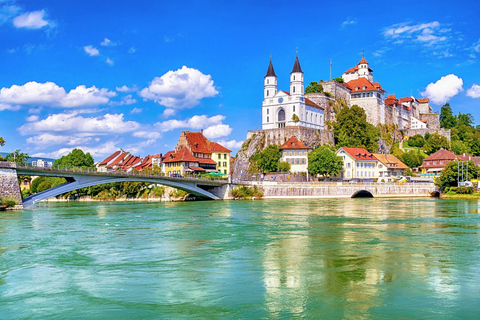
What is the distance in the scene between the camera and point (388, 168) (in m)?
89.7

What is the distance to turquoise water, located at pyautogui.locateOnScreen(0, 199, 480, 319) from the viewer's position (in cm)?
1325

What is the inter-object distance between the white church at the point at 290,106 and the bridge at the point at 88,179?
1033 inches

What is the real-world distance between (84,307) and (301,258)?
375 inches

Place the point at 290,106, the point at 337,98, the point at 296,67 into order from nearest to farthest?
the point at 290,106 → the point at 296,67 → the point at 337,98

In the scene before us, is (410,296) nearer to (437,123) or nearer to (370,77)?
Result: (370,77)

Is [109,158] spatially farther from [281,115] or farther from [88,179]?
[88,179]

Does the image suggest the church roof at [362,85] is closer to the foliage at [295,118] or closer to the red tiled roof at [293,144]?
the foliage at [295,118]

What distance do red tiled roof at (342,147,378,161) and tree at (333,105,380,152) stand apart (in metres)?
Result: 4.42

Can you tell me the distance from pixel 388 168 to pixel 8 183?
6500 cm

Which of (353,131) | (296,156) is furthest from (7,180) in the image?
(353,131)

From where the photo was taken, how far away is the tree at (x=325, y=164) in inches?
3169

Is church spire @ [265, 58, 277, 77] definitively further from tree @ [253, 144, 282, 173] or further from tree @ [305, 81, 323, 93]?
tree @ [253, 144, 282, 173]

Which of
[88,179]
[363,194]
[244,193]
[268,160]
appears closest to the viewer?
[88,179]

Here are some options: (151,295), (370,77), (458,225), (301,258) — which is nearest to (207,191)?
(458,225)
